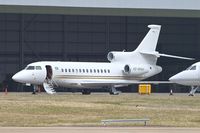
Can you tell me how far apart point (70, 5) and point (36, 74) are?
9642mm

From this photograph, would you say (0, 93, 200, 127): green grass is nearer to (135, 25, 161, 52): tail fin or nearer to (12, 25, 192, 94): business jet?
(12, 25, 192, 94): business jet

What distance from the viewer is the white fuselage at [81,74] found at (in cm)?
5709

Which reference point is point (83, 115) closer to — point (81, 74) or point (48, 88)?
point (48, 88)

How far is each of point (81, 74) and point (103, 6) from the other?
8.13 m

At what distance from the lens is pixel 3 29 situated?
263 ft

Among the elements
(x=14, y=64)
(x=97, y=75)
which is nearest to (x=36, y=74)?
(x=97, y=75)

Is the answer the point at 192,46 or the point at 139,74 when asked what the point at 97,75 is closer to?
the point at 139,74

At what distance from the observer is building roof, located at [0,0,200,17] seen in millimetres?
63178

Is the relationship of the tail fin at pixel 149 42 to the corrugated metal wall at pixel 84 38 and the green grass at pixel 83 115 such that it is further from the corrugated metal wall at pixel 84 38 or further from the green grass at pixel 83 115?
the green grass at pixel 83 115

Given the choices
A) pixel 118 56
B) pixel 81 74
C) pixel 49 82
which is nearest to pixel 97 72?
pixel 81 74

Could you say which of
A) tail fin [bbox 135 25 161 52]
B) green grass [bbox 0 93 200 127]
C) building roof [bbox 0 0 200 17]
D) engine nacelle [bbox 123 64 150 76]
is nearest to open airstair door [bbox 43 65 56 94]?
engine nacelle [bbox 123 64 150 76]

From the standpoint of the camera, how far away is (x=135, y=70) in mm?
62781
